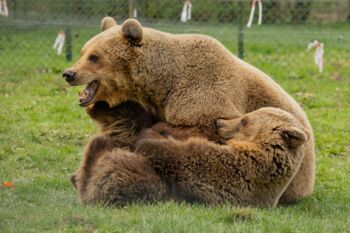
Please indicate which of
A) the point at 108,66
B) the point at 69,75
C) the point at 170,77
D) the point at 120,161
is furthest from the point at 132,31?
the point at 120,161

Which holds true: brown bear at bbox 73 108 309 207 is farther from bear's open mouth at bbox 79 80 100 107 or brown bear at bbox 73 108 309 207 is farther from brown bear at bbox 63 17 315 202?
bear's open mouth at bbox 79 80 100 107

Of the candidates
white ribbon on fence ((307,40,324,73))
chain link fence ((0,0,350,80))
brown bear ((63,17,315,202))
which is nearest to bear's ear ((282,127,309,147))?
brown bear ((63,17,315,202))

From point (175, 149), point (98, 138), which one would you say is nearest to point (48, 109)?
point (98, 138)

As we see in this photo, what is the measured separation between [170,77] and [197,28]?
9015mm

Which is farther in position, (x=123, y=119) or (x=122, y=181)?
(x=123, y=119)

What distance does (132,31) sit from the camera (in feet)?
23.2

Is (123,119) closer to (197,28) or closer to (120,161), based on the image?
(120,161)

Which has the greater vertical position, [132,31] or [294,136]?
[132,31]

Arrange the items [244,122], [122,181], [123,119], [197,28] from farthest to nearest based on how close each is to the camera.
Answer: [197,28] < [123,119] < [244,122] < [122,181]

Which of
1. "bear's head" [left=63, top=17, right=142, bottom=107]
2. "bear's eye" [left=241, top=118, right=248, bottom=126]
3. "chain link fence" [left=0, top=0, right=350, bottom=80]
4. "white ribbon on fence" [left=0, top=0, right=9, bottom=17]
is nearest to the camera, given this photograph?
"bear's eye" [left=241, top=118, right=248, bottom=126]

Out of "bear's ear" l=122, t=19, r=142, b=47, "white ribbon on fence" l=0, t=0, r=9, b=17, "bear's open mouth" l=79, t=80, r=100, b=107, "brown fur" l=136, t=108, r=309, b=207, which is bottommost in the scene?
"white ribbon on fence" l=0, t=0, r=9, b=17

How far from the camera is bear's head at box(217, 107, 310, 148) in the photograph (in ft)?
22.1

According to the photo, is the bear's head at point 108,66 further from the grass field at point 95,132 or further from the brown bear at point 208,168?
the grass field at point 95,132

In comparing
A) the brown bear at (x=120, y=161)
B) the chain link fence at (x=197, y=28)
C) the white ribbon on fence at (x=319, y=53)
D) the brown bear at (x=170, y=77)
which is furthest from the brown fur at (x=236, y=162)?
the chain link fence at (x=197, y=28)
